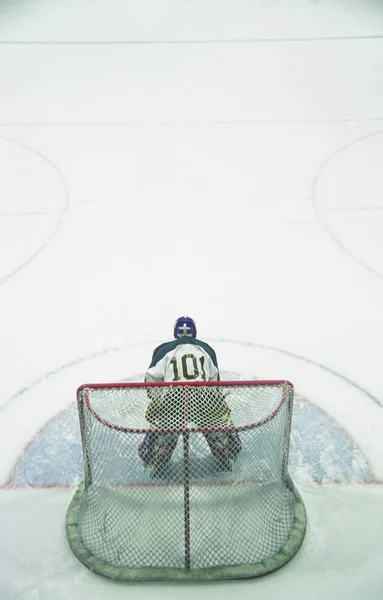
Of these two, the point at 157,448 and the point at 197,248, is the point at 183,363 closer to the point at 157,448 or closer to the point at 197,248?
the point at 157,448

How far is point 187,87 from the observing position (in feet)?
20.9

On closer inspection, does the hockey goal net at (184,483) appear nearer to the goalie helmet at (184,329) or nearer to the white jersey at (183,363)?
the white jersey at (183,363)

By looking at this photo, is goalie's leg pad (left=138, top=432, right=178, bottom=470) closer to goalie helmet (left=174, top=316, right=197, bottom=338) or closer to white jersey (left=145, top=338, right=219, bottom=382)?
white jersey (left=145, top=338, right=219, bottom=382)

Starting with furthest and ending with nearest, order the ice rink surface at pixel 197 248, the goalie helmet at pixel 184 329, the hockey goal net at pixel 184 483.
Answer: the goalie helmet at pixel 184 329 < the ice rink surface at pixel 197 248 < the hockey goal net at pixel 184 483

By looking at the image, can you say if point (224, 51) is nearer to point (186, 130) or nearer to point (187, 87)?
point (187, 87)

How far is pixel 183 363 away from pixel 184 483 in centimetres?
54

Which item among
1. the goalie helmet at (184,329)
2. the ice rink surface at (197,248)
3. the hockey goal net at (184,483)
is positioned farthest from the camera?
the goalie helmet at (184,329)

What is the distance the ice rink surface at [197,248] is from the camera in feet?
7.89

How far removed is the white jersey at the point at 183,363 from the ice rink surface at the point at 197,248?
52cm

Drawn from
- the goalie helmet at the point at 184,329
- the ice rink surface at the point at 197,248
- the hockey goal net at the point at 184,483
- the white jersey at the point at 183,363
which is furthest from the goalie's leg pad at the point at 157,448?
the goalie helmet at the point at 184,329

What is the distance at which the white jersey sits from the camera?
8.13ft

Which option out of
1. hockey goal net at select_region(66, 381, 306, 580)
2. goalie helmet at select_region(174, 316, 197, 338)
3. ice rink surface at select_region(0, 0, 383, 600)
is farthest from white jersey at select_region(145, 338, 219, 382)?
ice rink surface at select_region(0, 0, 383, 600)

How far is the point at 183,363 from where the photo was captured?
251 centimetres

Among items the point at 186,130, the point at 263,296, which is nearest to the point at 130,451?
the point at 263,296
